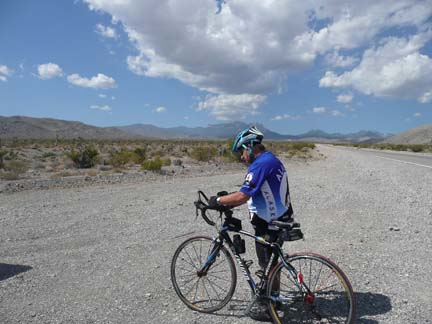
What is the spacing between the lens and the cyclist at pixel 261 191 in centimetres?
324

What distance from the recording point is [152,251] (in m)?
5.99

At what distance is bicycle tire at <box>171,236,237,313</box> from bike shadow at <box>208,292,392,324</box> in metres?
0.14

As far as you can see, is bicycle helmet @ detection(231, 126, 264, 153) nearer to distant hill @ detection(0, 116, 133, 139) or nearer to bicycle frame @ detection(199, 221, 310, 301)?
bicycle frame @ detection(199, 221, 310, 301)

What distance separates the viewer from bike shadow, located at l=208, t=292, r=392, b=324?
3.62 meters

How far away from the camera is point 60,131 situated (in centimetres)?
15225

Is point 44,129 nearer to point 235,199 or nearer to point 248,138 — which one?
point 248,138

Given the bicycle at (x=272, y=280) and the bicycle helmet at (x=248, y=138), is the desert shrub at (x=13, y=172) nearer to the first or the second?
the bicycle at (x=272, y=280)

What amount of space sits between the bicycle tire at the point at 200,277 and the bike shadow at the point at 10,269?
2.77 metres

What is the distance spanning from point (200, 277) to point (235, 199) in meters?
1.39

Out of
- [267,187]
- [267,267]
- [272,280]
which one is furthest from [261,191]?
[272,280]

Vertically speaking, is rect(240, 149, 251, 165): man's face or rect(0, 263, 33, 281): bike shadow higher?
rect(240, 149, 251, 165): man's face

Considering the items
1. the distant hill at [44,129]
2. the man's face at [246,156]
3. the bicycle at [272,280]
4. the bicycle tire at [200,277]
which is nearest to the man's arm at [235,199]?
the bicycle at [272,280]

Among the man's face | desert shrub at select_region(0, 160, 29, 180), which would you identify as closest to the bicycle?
the man's face

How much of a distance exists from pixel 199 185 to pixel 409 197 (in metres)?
8.07
